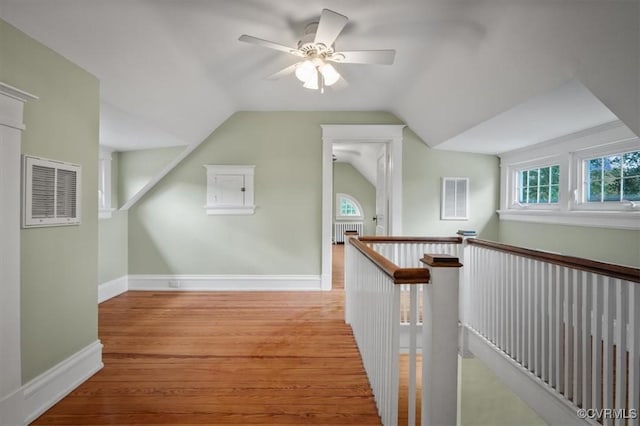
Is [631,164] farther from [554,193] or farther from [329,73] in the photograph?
[329,73]

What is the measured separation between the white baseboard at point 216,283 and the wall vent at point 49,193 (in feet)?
6.98

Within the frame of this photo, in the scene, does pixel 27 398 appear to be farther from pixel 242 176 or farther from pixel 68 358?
pixel 242 176

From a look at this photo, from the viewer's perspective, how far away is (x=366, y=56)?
1.97 metres

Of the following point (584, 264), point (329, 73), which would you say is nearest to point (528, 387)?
point (584, 264)

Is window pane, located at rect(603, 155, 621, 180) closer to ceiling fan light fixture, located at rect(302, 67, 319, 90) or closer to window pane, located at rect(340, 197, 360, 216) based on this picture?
ceiling fan light fixture, located at rect(302, 67, 319, 90)

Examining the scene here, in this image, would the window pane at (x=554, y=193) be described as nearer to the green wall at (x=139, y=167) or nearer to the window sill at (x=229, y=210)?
the window sill at (x=229, y=210)

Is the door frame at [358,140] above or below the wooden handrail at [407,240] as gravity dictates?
above

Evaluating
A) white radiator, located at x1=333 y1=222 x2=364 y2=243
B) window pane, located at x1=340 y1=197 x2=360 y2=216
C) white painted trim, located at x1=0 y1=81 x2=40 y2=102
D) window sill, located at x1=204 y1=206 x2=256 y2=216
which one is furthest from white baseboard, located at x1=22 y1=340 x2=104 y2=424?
window pane, located at x1=340 y1=197 x2=360 y2=216

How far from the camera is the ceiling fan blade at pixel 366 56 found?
1.91 meters

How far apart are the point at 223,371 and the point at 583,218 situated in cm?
344

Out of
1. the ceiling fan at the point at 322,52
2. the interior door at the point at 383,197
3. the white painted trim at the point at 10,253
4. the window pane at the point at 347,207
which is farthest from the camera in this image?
the window pane at the point at 347,207

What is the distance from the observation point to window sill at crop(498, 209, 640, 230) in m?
2.30

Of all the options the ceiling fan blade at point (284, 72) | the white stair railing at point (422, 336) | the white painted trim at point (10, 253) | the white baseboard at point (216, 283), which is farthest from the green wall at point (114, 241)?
the white stair railing at point (422, 336)

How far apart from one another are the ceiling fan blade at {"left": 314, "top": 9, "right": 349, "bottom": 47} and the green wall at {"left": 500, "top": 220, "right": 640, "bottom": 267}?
2.78m
